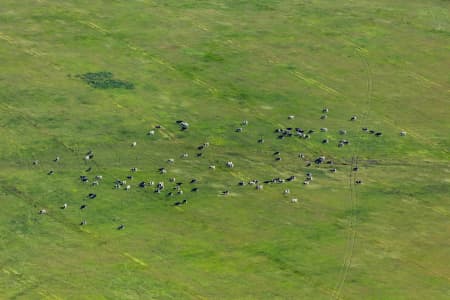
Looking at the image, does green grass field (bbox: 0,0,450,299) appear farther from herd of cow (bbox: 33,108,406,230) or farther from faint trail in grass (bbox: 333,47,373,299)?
herd of cow (bbox: 33,108,406,230)

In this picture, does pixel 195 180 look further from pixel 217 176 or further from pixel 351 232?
pixel 351 232

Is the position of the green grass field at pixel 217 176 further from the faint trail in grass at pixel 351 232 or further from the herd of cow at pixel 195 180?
the herd of cow at pixel 195 180

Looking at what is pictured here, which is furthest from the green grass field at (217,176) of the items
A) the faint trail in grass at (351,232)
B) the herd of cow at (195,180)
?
the herd of cow at (195,180)

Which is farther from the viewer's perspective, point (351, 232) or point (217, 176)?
point (217, 176)

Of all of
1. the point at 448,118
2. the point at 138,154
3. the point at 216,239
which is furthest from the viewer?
the point at 448,118

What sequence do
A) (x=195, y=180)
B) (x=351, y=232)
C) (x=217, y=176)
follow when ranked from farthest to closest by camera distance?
1. (x=217, y=176)
2. (x=195, y=180)
3. (x=351, y=232)

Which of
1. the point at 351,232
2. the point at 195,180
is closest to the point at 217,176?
the point at 195,180

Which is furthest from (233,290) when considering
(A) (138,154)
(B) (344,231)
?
(A) (138,154)

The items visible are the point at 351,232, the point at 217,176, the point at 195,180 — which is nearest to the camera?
the point at 351,232

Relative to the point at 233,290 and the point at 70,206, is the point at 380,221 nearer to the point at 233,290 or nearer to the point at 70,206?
the point at 233,290
